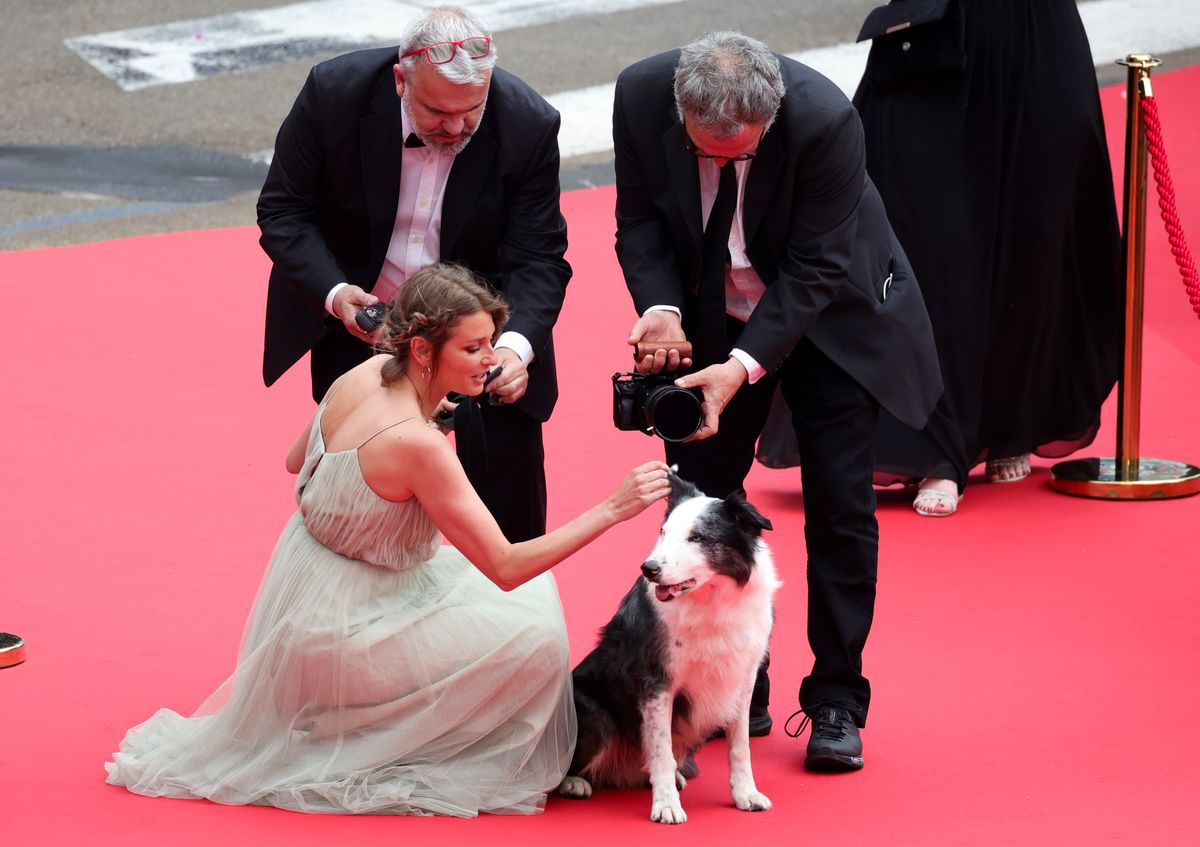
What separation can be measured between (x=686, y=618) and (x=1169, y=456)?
3327 mm

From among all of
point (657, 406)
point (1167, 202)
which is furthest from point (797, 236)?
point (1167, 202)

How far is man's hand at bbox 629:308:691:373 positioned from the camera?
3900mm

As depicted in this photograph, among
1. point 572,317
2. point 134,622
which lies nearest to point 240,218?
point 572,317

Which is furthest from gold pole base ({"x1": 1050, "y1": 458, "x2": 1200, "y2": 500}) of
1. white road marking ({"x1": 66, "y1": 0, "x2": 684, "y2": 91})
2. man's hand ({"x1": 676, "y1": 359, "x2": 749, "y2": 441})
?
white road marking ({"x1": 66, "y1": 0, "x2": 684, "y2": 91})

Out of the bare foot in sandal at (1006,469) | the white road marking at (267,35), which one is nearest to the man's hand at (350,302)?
the bare foot in sandal at (1006,469)

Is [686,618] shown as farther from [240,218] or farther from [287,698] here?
[240,218]

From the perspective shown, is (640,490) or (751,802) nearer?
(640,490)

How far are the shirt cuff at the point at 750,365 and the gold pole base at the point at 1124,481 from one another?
255 centimetres

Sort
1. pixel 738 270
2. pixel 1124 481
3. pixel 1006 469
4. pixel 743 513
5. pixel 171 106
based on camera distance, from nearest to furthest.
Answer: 1. pixel 743 513
2. pixel 738 270
3. pixel 1124 481
4. pixel 1006 469
5. pixel 171 106

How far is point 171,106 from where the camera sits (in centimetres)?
1221

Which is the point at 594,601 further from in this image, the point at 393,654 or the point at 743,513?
the point at 743,513

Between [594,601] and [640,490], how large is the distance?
5.76 ft

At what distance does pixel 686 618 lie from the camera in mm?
3623

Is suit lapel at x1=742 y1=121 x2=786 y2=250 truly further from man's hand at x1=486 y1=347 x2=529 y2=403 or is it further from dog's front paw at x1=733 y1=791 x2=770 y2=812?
dog's front paw at x1=733 y1=791 x2=770 y2=812
